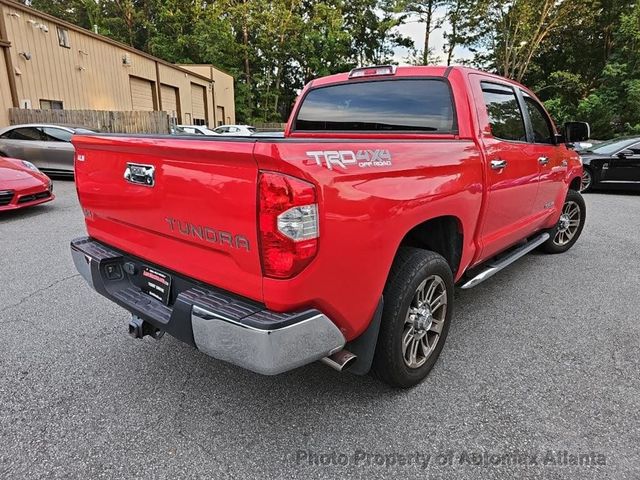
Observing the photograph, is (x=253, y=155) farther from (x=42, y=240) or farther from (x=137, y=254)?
(x=42, y=240)

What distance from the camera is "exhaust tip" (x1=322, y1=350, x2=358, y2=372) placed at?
6.90 ft

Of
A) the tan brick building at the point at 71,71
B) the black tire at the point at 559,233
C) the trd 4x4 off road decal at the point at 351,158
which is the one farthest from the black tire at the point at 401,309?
the tan brick building at the point at 71,71

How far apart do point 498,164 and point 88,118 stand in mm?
14761

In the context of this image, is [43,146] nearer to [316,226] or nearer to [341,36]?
[316,226]

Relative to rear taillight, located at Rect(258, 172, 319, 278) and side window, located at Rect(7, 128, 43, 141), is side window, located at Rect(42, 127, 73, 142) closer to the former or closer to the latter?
side window, located at Rect(7, 128, 43, 141)

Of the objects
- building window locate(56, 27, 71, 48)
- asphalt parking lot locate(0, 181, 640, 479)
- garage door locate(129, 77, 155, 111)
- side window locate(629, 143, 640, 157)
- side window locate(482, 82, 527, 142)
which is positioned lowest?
asphalt parking lot locate(0, 181, 640, 479)

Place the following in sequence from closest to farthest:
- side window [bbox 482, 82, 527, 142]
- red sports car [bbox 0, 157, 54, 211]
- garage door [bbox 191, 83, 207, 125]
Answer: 1. side window [bbox 482, 82, 527, 142]
2. red sports car [bbox 0, 157, 54, 211]
3. garage door [bbox 191, 83, 207, 125]

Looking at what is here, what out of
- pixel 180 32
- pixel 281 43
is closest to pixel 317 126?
pixel 281 43

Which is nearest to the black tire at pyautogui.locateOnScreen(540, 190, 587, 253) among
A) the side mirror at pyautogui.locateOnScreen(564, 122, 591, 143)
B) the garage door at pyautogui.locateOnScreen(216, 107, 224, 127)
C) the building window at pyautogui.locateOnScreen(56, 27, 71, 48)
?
the side mirror at pyautogui.locateOnScreen(564, 122, 591, 143)

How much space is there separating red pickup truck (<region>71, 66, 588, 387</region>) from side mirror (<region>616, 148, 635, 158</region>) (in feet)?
27.4

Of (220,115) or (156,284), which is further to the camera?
(220,115)

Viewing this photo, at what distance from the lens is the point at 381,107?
3.40m

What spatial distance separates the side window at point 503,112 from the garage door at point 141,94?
2139 cm

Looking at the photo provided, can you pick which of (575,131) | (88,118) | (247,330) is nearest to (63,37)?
(88,118)
